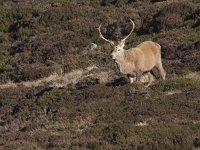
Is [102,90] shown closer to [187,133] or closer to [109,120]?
[109,120]

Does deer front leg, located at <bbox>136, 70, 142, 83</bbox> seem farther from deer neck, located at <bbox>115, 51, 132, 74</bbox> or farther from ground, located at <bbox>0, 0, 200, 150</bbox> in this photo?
ground, located at <bbox>0, 0, 200, 150</bbox>

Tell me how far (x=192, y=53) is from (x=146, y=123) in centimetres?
914

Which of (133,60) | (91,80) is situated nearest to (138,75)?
(133,60)

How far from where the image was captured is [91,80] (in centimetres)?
2062

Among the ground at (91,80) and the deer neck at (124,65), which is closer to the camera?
the ground at (91,80)

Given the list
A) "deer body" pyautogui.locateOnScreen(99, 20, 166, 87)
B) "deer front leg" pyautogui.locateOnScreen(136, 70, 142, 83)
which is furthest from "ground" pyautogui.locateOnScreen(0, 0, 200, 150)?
"deer body" pyautogui.locateOnScreen(99, 20, 166, 87)

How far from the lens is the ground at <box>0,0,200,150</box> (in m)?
12.7

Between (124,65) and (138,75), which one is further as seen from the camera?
(138,75)

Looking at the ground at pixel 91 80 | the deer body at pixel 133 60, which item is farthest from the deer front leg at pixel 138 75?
the ground at pixel 91 80

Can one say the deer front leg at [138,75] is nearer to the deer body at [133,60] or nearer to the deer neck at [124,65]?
the deer body at [133,60]

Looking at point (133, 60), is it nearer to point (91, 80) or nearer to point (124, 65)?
point (124, 65)

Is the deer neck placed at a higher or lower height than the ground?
higher

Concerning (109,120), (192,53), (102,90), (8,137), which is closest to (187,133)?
(109,120)

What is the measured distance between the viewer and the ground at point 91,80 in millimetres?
12703
